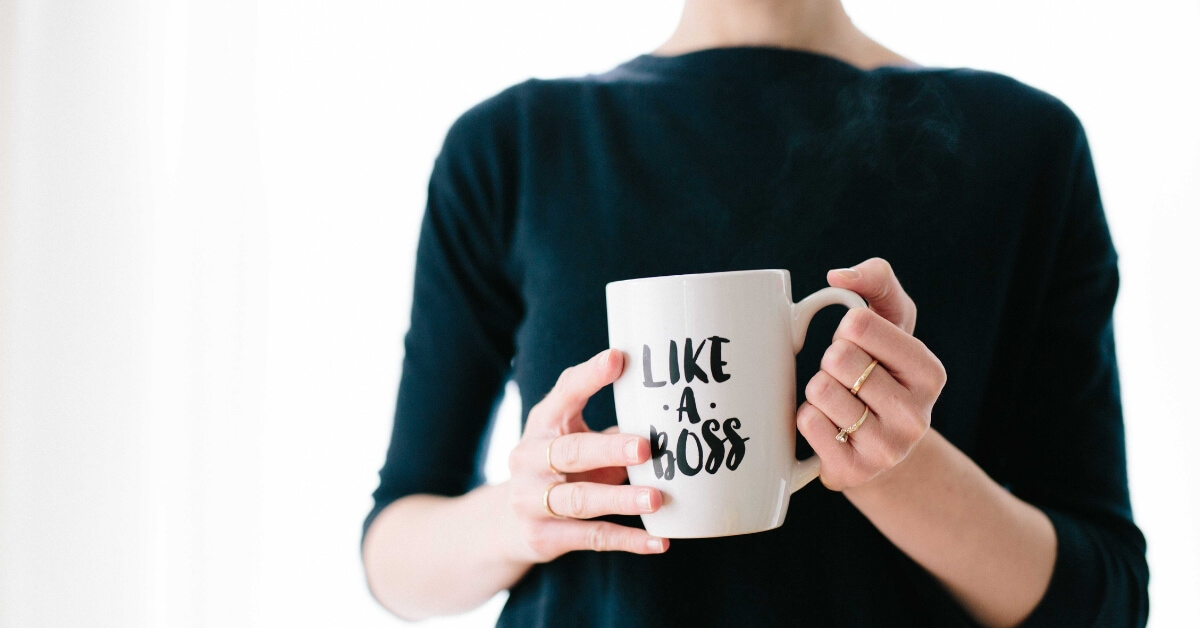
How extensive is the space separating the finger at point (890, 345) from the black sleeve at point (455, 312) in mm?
399

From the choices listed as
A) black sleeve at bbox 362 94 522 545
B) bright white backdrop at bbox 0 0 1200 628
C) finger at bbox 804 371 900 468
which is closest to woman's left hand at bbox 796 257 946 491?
finger at bbox 804 371 900 468

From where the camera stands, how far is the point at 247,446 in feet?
3.75

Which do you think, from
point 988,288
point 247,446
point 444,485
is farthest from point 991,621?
point 247,446

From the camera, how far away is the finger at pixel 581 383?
0.53 metres

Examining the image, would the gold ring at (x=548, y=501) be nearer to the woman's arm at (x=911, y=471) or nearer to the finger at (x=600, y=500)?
the finger at (x=600, y=500)

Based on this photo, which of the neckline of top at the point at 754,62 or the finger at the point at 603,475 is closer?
the finger at the point at 603,475

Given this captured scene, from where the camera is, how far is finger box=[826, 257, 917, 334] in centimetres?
52

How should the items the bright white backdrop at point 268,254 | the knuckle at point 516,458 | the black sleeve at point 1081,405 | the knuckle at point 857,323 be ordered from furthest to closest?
1. the bright white backdrop at point 268,254
2. the black sleeve at point 1081,405
3. the knuckle at point 516,458
4. the knuckle at point 857,323

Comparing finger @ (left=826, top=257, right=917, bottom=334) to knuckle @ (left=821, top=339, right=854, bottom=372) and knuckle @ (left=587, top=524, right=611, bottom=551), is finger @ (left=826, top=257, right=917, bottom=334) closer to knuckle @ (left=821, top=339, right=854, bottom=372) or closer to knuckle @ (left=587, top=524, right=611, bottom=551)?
knuckle @ (left=821, top=339, right=854, bottom=372)

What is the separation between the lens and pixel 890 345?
499mm

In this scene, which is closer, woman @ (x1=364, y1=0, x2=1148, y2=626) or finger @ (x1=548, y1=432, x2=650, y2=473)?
finger @ (x1=548, y1=432, x2=650, y2=473)

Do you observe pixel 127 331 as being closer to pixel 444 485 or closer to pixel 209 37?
pixel 209 37

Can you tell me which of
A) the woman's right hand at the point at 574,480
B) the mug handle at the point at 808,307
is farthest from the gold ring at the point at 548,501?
the mug handle at the point at 808,307

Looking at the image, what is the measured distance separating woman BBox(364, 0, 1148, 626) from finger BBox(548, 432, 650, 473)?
53 mm
